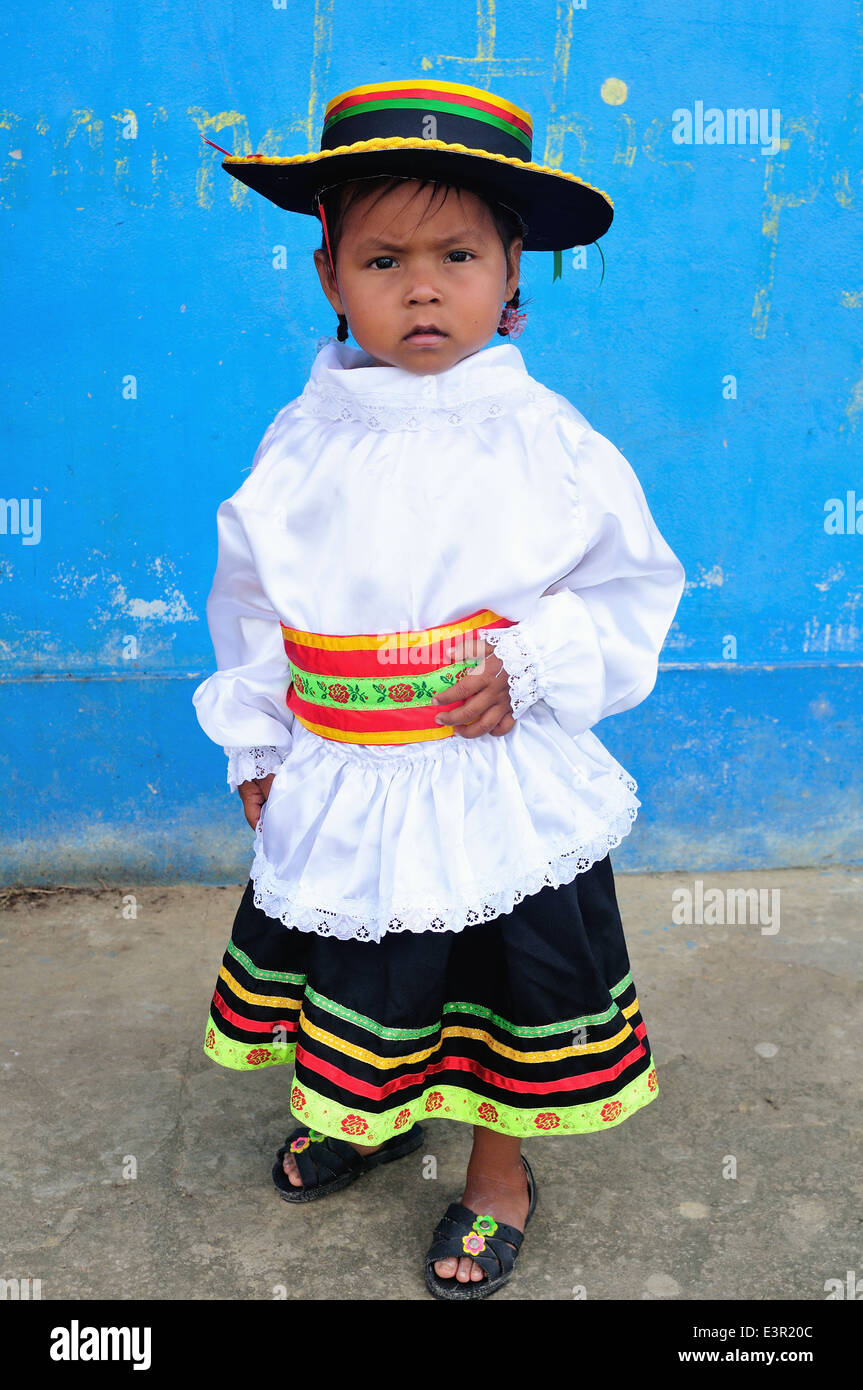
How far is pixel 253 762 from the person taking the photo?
6.84 feet

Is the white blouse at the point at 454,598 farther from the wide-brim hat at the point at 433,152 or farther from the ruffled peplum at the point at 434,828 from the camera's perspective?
the wide-brim hat at the point at 433,152

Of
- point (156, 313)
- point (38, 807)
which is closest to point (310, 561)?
point (156, 313)

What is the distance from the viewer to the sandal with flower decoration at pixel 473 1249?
1945mm

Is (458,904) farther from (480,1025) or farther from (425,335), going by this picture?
(425,335)

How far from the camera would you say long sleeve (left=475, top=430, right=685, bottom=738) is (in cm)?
178

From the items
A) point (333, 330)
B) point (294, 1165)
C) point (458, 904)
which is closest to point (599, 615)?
point (458, 904)

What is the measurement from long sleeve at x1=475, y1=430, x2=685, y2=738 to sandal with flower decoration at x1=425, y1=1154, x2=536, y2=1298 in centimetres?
82

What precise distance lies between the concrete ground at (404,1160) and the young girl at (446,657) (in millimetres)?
189

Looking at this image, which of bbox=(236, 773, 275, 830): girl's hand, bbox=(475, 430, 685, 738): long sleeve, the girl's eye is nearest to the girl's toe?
bbox=(236, 773, 275, 830): girl's hand

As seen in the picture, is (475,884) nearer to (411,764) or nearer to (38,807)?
(411,764)

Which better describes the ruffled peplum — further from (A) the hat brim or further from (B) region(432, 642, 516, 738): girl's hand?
(A) the hat brim

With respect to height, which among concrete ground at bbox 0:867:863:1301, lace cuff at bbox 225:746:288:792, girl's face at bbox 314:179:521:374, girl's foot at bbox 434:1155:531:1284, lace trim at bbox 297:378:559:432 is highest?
girl's face at bbox 314:179:521:374

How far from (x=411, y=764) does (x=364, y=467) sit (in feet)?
1.49

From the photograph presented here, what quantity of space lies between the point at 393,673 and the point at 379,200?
2.22ft
